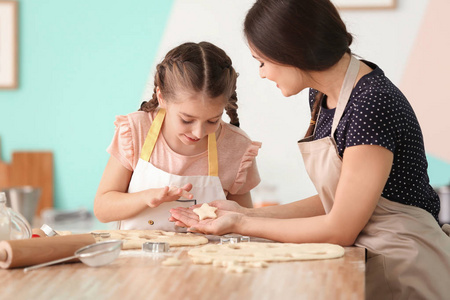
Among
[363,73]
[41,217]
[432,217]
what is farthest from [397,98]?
[41,217]

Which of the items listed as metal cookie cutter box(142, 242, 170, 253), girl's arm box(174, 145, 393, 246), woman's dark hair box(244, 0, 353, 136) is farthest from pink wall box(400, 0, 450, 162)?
metal cookie cutter box(142, 242, 170, 253)

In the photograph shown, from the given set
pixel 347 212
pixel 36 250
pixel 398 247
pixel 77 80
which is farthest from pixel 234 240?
pixel 77 80

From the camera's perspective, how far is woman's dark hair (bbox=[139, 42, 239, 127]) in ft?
5.77

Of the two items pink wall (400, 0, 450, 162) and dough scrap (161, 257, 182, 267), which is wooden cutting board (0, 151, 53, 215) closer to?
pink wall (400, 0, 450, 162)

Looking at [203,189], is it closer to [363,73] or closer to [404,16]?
[363,73]

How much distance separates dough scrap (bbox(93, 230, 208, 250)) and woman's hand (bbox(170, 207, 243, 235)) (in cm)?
3

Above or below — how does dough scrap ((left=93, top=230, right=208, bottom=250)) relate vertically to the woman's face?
below

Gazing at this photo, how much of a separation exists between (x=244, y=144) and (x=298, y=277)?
37.7 inches

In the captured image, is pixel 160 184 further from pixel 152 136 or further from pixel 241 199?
pixel 241 199

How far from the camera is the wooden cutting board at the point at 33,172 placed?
3.86 metres

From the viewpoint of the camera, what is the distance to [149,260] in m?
1.22

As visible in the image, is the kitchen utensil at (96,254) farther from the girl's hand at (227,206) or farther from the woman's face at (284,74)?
the woman's face at (284,74)

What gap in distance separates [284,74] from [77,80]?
2.60 metres

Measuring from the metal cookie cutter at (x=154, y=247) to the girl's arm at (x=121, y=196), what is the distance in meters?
0.27
